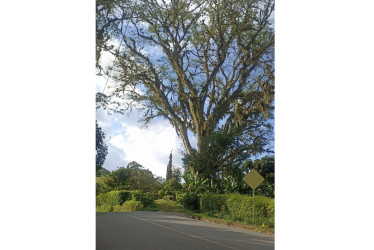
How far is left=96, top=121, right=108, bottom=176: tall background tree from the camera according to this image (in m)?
5.00

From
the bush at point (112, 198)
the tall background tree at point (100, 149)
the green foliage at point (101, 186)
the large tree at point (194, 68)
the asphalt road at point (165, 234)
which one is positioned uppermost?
the large tree at point (194, 68)

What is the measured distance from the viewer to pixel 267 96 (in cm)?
544

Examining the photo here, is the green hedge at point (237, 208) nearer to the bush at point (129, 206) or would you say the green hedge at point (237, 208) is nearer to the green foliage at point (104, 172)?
the bush at point (129, 206)

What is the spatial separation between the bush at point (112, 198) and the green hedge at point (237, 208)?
3.08 ft

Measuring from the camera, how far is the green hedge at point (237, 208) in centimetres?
511

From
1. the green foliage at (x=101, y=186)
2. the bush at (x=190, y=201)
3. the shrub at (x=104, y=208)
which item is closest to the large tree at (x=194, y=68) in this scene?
the bush at (x=190, y=201)

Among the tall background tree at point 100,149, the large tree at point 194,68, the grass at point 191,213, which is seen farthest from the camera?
the large tree at point 194,68
